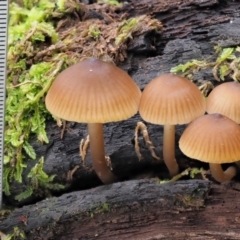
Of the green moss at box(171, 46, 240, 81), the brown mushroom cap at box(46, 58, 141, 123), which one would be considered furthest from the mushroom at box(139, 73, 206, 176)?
the green moss at box(171, 46, 240, 81)

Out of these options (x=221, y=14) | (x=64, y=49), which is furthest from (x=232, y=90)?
(x=64, y=49)

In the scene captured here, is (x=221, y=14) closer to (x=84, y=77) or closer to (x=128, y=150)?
(x=128, y=150)

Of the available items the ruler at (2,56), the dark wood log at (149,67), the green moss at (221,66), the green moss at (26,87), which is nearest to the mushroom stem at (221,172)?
the dark wood log at (149,67)

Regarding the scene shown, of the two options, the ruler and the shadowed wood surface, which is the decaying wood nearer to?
the shadowed wood surface

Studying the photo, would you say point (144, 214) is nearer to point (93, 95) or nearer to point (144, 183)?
point (144, 183)

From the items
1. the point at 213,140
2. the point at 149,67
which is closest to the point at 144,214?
the point at 213,140

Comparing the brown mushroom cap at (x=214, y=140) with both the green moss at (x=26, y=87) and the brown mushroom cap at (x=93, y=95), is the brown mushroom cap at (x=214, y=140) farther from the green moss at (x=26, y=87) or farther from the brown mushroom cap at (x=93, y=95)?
the green moss at (x=26, y=87)
